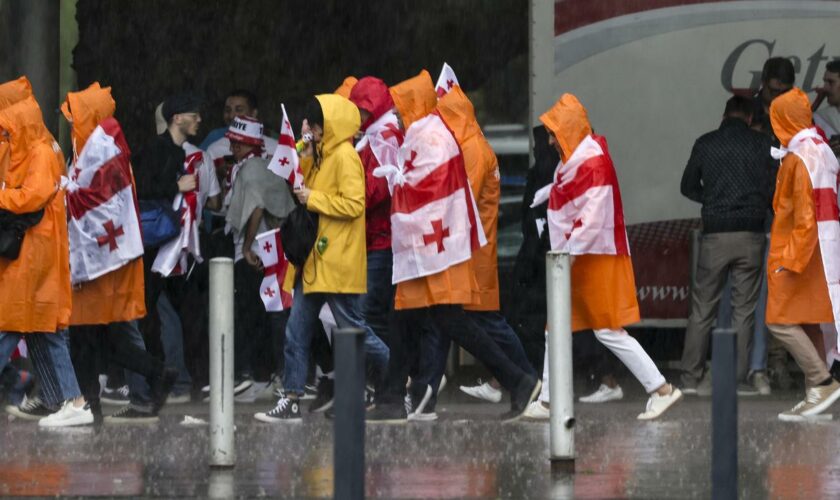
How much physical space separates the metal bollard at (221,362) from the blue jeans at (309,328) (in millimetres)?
1886

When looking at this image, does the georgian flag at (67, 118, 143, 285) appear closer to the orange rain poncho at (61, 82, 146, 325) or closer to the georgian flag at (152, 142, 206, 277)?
the orange rain poncho at (61, 82, 146, 325)

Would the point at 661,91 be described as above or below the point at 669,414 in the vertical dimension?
above

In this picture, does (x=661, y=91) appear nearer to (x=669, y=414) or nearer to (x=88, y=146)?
(x=669, y=414)

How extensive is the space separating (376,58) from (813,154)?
513cm

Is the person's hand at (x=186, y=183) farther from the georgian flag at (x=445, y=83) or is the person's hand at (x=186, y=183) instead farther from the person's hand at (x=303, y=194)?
the georgian flag at (x=445, y=83)

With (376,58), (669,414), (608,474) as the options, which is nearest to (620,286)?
(669,414)

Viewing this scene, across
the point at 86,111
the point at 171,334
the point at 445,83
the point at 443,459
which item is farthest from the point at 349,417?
the point at 171,334

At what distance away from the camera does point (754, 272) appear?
504 inches

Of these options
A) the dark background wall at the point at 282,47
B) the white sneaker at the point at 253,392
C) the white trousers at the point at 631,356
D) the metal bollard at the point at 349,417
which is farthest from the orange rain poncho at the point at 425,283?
the metal bollard at the point at 349,417

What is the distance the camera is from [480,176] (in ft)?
38.4

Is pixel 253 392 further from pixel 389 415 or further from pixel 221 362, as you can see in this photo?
pixel 221 362

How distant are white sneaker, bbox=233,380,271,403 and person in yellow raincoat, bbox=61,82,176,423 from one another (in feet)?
4.95

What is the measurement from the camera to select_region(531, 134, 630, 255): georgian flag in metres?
11.3

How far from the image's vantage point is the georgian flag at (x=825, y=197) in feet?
37.8
